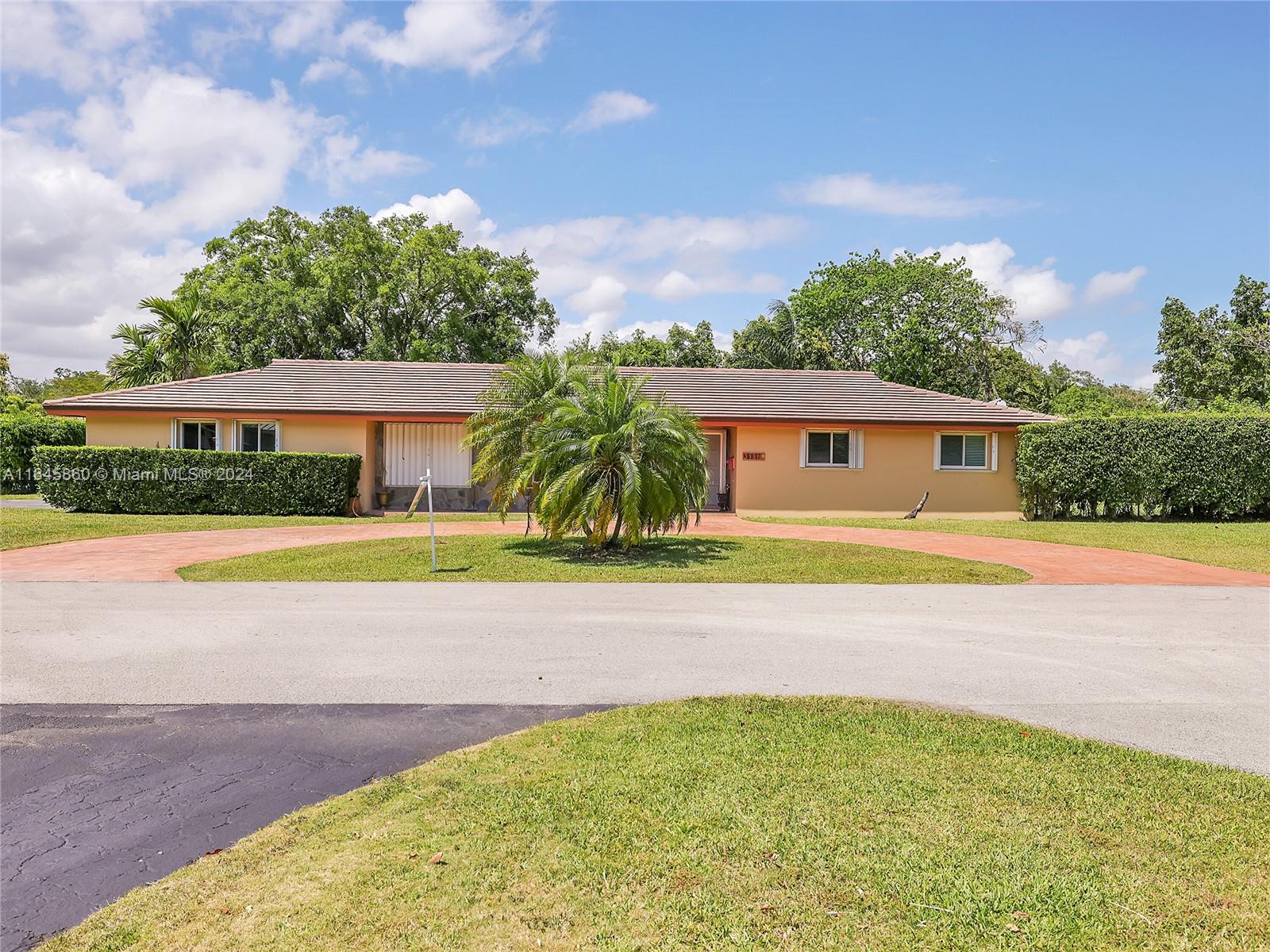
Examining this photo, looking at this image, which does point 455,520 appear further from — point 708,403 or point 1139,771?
point 1139,771

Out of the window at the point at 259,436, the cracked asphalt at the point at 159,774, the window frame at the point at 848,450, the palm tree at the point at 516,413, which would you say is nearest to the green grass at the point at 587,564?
the palm tree at the point at 516,413

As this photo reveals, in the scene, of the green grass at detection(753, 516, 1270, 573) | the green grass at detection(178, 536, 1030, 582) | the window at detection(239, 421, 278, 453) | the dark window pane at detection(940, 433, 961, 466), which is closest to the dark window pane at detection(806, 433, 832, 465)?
A: the green grass at detection(753, 516, 1270, 573)

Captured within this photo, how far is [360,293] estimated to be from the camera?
3803cm

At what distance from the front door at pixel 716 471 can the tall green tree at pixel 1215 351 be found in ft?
76.0

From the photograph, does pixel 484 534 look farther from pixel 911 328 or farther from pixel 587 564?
pixel 911 328

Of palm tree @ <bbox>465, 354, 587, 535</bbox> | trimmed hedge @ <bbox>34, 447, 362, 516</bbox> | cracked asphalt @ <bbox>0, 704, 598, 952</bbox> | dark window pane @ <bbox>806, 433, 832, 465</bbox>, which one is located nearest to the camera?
cracked asphalt @ <bbox>0, 704, 598, 952</bbox>

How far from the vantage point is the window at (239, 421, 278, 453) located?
2288 cm

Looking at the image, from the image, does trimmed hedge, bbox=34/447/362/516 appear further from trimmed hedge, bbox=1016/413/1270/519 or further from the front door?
trimmed hedge, bbox=1016/413/1270/519

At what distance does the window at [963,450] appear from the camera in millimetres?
24109

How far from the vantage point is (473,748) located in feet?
15.6

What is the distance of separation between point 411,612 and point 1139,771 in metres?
7.08

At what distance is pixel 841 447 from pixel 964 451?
3631mm

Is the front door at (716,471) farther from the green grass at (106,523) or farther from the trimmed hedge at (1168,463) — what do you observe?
the trimmed hedge at (1168,463)

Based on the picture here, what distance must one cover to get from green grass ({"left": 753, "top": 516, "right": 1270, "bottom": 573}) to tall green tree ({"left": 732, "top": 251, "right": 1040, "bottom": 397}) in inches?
801
